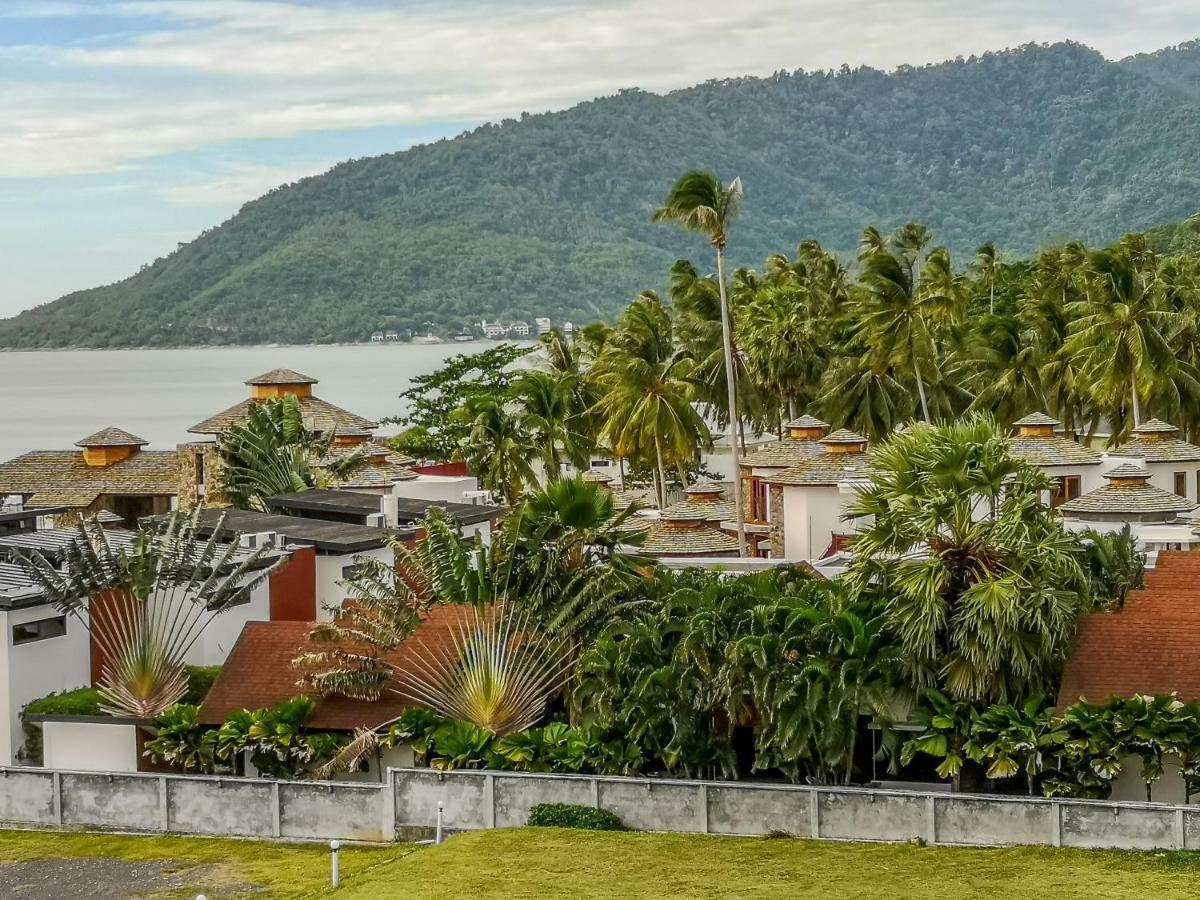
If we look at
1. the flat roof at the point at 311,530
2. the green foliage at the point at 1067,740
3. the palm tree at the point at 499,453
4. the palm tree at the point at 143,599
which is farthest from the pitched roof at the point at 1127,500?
the palm tree at the point at 499,453

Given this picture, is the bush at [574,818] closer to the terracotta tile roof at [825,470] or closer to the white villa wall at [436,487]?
the terracotta tile roof at [825,470]

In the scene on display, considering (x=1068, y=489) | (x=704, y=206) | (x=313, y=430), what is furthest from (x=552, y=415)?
(x=1068, y=489)

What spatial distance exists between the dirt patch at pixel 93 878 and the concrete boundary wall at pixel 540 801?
4.94 ft

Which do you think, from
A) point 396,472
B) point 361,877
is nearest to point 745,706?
point 361,877

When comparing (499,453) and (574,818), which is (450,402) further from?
(574,818)

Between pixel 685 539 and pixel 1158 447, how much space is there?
15932mm

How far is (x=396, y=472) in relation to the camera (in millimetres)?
54250

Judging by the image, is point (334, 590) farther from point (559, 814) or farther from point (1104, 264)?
point (1104, 264)

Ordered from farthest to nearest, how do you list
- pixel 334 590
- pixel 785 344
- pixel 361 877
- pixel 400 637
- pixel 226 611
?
pixel 785 344 → pixel 334 590 → pixel 226 611 → pixel 400 637 → pixel 361 877

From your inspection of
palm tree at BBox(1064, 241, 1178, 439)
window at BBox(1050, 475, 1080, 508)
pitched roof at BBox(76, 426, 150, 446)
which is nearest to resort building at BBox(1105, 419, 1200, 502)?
window at BBox(1050, 475, 1080, 508)

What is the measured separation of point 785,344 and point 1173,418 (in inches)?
572

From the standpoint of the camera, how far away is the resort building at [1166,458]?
162 ft

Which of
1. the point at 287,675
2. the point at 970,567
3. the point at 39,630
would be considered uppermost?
the point at 970,567

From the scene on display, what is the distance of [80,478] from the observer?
61.9 m
